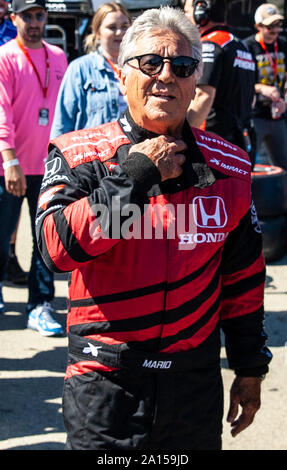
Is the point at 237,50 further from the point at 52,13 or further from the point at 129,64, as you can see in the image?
the point at 52,13

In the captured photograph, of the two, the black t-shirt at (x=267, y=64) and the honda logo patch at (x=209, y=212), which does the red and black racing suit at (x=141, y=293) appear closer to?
the honda logo patch at (x=209, y=212)

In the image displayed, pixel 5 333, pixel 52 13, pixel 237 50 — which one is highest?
pixel 52 13

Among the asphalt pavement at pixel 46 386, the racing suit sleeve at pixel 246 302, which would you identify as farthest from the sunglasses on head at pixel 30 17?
the racing suit sleeve at pixel 246 302

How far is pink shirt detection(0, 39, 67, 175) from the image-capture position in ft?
15.3

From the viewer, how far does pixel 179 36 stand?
2.18 m

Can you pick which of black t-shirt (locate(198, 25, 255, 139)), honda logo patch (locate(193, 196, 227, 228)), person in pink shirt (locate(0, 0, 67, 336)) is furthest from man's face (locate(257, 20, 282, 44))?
honda logo patch (locate(193, 196, 227, 228))

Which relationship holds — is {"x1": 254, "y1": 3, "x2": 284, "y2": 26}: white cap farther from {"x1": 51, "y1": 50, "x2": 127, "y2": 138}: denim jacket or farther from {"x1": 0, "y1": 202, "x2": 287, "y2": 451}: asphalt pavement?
{"x1": 51, "y1": 50, "x2": 127, "y2": 138}: denim jacket

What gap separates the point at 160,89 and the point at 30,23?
2.93 metres

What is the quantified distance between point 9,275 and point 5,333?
1.17 m

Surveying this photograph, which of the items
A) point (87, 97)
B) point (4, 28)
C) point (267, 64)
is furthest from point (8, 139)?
point (267, 64)

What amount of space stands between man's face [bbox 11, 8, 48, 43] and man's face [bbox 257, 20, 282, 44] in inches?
148

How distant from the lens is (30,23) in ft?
15.6

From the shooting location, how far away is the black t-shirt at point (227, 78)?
4.84 metres
